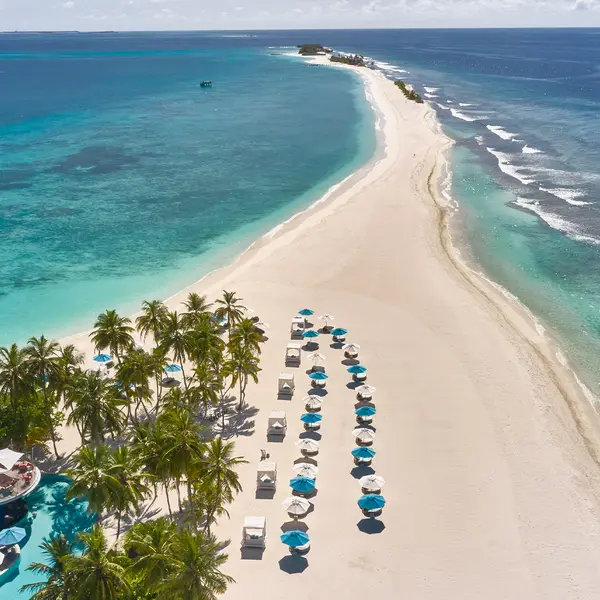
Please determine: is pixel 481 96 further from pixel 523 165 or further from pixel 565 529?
pixel 565 529

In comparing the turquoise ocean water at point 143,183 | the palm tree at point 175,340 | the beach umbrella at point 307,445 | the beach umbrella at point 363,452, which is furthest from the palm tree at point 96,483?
the turquoise ocean water at point 143,183

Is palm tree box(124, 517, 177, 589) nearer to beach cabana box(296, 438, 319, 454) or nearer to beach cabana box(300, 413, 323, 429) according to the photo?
beach cabana box(296, 438, 319, 454)

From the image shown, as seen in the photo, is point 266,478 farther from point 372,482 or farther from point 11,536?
point 11,536

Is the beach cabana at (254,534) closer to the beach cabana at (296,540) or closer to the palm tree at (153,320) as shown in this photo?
the beach cabana at (296,540)

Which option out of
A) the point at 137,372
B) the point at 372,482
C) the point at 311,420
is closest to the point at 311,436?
the point at 311,420

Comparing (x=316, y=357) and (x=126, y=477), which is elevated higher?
(x=126, y=477)

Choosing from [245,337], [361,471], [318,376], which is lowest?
[361,471]
